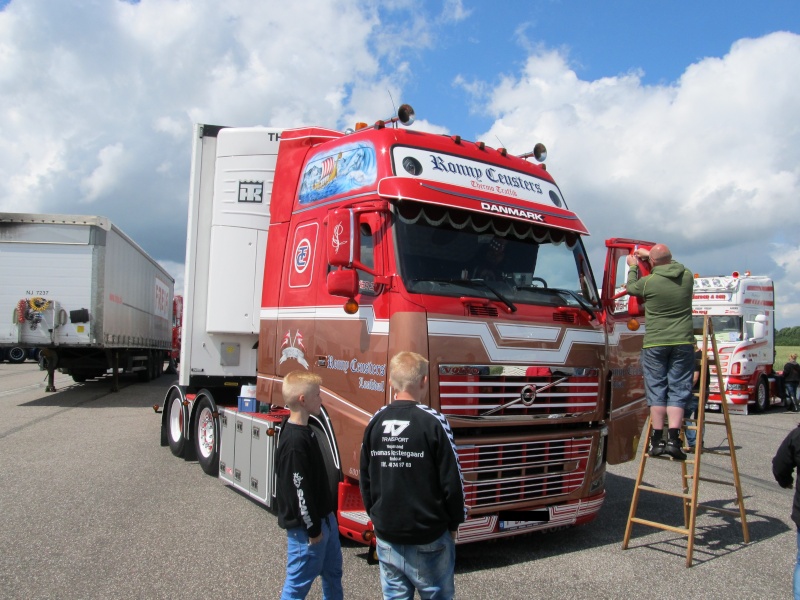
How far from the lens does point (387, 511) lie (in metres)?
3.15

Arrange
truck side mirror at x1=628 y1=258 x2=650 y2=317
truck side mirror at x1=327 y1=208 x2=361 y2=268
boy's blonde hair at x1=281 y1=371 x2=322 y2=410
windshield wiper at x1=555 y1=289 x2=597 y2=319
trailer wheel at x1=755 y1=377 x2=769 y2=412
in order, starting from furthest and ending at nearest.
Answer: trailer wheel at x1=755 y1=377 x2=769 y2=412 → truck side mirror at x1=628 y1=258 x2=650 y2=317 → windshield wiper at x1=555 y1=289 x2=597 y2=319 → truck side mirror at x1=327 y1=208 x2=361 y2=268 → boy's blonde hair at x1=281 y1=371 x2=322 y2=410

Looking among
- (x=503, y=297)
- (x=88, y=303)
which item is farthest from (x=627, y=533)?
(x=88, y=303)

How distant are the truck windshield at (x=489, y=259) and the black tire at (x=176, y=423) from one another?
5.02m

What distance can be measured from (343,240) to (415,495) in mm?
2282

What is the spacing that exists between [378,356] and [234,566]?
75.1 inches

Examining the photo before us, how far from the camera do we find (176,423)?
9.34m

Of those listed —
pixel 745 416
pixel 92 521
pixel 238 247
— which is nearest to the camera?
pixel 92 521

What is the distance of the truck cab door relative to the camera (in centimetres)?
603

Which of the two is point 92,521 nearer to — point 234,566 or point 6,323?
point 234,566

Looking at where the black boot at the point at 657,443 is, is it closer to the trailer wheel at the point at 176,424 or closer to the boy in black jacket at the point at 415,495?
the boy in black jacket at the point at 415,495

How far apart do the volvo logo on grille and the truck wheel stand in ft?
116

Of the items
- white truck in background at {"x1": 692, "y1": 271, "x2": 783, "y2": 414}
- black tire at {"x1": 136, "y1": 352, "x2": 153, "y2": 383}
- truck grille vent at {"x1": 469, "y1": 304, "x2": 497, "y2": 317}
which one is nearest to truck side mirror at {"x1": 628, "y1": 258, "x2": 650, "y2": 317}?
truck grille vent at {"x1": 469, "y1": 304, "x2": 497, "y2": 317}

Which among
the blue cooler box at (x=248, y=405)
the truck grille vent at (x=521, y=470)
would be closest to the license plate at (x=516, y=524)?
the truck grille vent at (x=521, y=470)

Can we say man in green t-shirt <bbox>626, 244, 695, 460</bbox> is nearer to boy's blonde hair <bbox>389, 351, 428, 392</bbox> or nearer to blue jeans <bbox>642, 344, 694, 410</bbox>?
blue jeans <bbox>642, 344, 694, 410</bbox>
